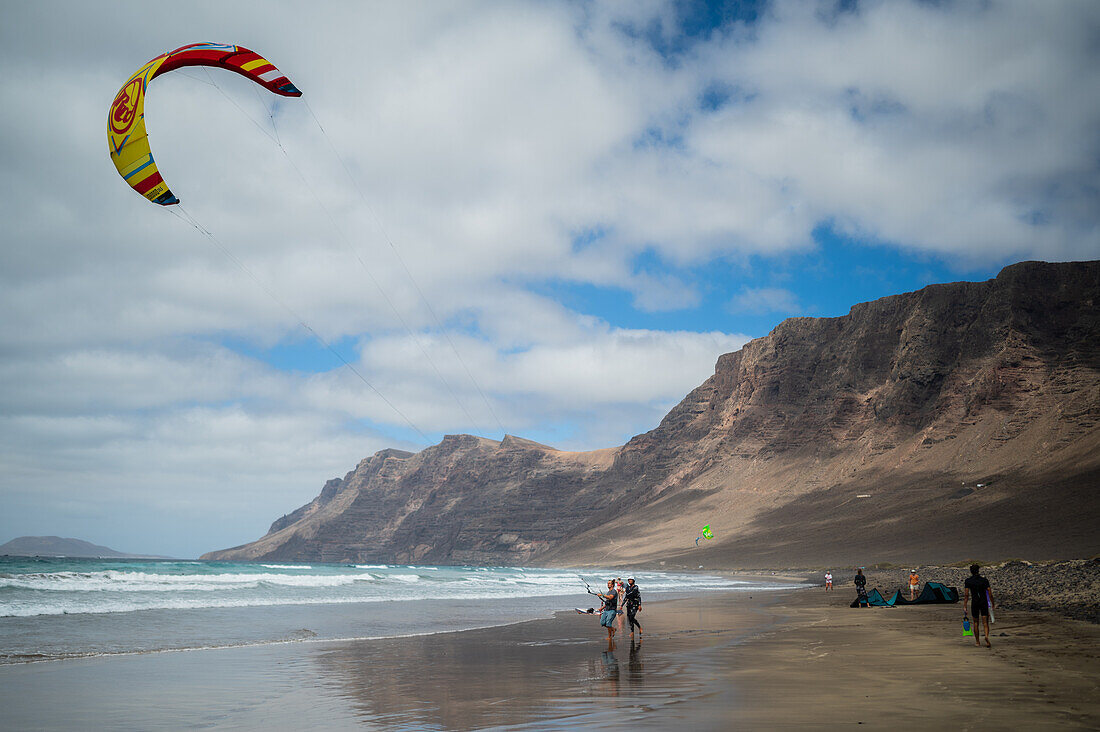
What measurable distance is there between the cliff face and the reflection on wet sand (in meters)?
58.2

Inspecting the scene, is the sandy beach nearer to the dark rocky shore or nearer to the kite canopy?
the dark rocky shore

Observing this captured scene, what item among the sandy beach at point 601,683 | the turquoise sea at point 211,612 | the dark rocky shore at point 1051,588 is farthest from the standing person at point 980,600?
the turquoise sea at point 211,612

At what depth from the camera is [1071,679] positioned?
1145 centimetres

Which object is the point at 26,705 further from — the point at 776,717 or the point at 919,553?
the point at 919,553

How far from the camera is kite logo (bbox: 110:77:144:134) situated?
18859 millimetres

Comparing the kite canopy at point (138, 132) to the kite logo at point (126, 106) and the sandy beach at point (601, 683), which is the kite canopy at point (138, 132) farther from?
the sandy beach at point (601, 683)

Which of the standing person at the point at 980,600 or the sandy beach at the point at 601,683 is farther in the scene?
the standing person at the point at 980,600

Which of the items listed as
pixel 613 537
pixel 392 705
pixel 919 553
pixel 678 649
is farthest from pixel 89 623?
pixel 613 537

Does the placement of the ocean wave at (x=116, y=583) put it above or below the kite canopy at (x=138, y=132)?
below

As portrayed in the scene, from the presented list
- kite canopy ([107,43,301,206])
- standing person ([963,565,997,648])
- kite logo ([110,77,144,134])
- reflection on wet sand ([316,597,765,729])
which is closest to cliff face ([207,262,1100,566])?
standing person ([963,565,997,648])

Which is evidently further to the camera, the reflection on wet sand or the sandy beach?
the reflection on wet sand

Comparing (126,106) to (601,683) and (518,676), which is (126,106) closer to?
(518,676)

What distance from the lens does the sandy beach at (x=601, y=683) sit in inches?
394

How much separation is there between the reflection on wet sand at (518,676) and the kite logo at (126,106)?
14203 millimetres
